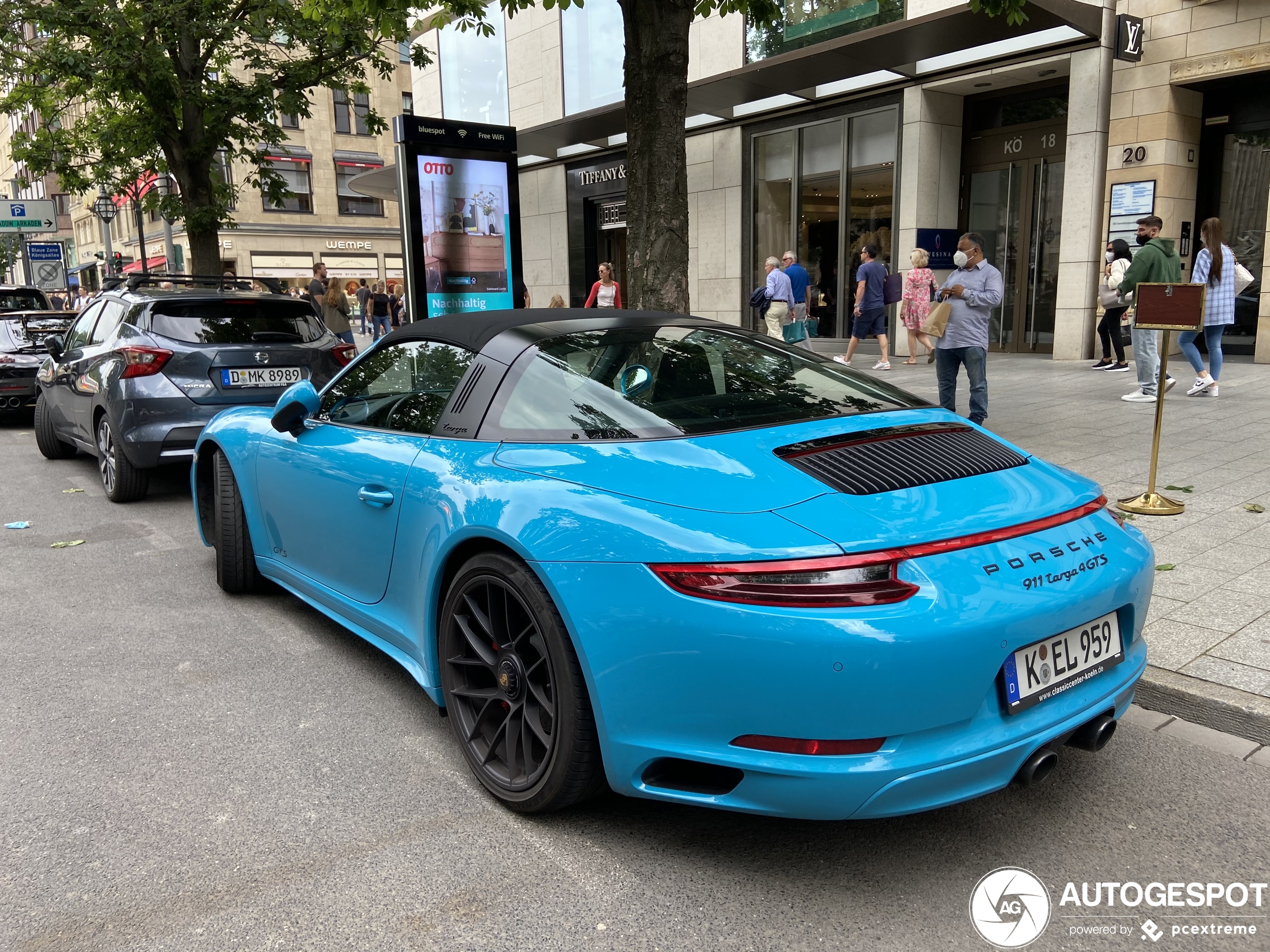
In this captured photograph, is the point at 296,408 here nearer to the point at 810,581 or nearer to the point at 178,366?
the point at 810,581

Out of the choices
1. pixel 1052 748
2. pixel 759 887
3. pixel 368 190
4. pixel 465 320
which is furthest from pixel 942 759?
pixel 368 190

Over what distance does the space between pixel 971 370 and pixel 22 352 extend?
425 inches

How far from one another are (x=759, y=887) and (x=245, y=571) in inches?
128

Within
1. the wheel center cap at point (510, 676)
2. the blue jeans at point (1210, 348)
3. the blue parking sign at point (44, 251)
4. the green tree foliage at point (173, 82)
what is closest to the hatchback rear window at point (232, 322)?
the wheel center cap at point (510, 676)

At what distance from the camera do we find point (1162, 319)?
5539 millimetres

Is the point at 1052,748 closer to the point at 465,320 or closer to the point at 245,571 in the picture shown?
the point at 465,320

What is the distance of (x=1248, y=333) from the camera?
13.1 m

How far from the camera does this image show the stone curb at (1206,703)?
322 cm

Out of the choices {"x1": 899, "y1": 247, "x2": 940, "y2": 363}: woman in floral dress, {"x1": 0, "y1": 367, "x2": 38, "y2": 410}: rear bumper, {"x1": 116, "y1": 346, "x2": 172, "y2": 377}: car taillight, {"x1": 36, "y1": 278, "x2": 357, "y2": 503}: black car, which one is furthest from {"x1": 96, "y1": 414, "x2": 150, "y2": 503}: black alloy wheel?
{"x1": 899, "y1": 247, "x2": 940, "y2": 363}: woman in floral dress

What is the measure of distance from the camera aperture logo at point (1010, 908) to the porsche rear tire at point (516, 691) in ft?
3.19

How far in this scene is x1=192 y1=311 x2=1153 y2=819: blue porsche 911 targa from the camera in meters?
2.12

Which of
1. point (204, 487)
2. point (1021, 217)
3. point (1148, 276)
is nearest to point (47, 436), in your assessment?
point (204, 487)

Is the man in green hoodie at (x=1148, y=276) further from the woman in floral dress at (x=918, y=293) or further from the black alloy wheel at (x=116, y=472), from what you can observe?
the black alloy wheel at (x=116, y=472)

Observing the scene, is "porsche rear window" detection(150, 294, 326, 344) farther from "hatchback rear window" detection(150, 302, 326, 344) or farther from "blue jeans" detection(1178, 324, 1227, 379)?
"blue jeans" detection(1178, 324, 1227, 379)
